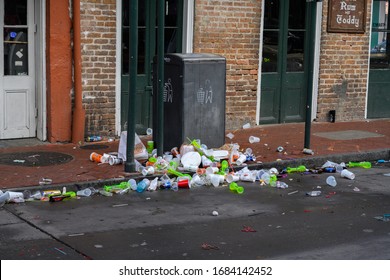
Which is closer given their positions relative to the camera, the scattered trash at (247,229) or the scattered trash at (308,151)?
the scattered trash at (247,229)

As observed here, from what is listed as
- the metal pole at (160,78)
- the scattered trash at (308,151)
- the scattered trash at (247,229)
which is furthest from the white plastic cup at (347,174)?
the scattered trash at (247,229)

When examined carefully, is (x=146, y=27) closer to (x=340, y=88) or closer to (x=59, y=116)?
(x=59, y=116)

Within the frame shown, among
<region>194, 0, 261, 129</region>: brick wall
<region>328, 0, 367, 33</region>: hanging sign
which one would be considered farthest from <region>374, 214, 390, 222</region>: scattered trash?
<region>328, 0, 367, 33</region>: hanging sign

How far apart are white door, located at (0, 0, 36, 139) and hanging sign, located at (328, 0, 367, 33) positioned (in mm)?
5977

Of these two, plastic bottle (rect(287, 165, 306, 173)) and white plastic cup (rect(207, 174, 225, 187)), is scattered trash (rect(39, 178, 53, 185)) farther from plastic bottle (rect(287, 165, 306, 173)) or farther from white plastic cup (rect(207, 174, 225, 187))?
plastic bottle (rect(287, 165, 306, 173))

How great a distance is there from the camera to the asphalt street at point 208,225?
6.69 m

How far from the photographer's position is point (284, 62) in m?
14.3

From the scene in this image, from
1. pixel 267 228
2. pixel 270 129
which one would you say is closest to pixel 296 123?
pixel 270 129

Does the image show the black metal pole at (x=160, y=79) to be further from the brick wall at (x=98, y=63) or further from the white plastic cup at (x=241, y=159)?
the brick wall at (x=98, y=63)

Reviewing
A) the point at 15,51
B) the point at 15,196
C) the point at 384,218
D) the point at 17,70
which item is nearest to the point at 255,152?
the point at 384,218

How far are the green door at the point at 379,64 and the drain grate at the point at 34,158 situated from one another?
7.44m

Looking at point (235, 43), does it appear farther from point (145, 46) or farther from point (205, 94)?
point (205, 94)

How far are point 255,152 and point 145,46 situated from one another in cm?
273

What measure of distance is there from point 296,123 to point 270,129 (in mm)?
1021
